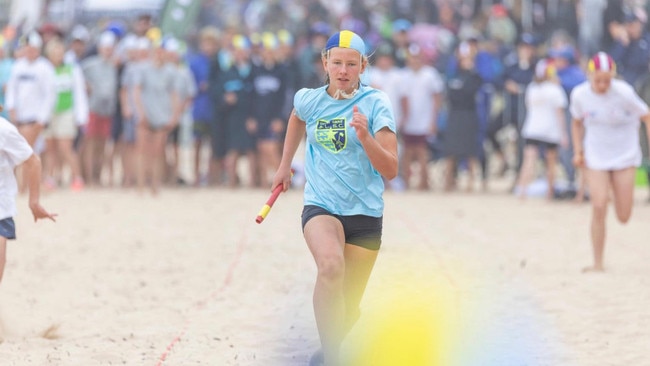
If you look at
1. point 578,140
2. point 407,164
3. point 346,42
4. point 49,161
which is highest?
point 346,42

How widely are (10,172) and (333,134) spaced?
6.04ft

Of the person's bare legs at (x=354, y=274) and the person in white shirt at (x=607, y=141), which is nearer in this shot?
the person's bare legs at (x=354, y=274)

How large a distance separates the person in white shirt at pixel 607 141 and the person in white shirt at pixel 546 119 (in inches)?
255

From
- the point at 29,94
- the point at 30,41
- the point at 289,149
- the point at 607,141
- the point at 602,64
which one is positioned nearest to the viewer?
the point at 289,149

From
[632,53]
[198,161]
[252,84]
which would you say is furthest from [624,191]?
[198,161]

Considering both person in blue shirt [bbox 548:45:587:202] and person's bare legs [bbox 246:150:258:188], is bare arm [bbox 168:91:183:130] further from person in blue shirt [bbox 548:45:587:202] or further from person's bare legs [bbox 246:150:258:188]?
person in blue shirt [bbox 548:45:587:202]

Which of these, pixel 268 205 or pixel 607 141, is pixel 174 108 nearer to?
pixel 607 141

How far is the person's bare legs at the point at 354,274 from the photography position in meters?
5.90

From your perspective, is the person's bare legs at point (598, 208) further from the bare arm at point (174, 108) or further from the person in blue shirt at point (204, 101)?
the person in blue shirt at point (204, 101)

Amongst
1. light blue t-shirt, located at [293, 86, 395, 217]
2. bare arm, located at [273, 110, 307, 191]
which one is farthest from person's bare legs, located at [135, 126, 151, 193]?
light blue t-shirt, located at [293, 86, 395, 217]

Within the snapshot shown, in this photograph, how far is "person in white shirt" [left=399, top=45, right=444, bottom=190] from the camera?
1822cm

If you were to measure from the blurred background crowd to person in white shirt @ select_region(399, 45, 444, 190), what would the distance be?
0.05ft

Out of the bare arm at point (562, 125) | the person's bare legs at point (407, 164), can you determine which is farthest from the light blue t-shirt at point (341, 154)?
the person's bare legs at point (407, 164)

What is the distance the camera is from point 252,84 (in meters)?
17.9
